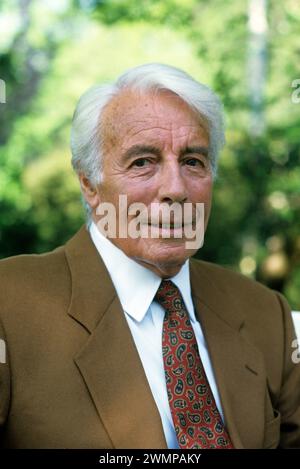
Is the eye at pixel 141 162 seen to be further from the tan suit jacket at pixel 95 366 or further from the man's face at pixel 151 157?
the tan suit jacket at pixel 95 366

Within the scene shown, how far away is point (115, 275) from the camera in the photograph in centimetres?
192

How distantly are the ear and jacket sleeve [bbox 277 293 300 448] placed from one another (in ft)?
2.55

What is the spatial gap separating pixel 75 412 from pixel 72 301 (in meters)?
0.31

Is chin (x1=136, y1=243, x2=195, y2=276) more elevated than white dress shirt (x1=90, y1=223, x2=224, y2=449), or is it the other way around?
chin (x1=136, y1=243, x2=195, y2=276)

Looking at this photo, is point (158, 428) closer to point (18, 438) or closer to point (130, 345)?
point (130, 345)

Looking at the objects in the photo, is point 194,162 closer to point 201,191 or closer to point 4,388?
point 201,191

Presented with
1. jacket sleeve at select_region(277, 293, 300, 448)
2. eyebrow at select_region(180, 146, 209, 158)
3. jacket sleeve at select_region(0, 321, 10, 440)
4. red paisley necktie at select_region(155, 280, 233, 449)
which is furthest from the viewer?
jacket sleeve at select_region(277, 293, 300, 448)

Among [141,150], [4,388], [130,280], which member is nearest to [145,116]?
[141,150]

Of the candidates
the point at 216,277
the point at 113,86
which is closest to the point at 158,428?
the point at 216,277

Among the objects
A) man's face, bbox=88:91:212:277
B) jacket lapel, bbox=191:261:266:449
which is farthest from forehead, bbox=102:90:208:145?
jacket lapel, bbox=191:261:266:449

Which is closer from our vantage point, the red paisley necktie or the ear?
the red paisley necktie

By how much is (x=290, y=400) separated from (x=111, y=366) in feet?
2.22

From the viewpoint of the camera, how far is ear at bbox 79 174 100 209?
1.98 meters

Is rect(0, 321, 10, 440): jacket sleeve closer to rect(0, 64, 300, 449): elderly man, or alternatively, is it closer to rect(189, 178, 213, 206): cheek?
rect(0, 64, 300, 449): elderly man
